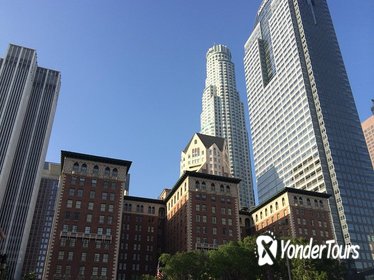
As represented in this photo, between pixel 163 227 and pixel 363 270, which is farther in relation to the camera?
pixel 363 270

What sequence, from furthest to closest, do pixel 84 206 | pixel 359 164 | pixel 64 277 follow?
pixel 359 164 < pixel 84 206 < pixel 64 277

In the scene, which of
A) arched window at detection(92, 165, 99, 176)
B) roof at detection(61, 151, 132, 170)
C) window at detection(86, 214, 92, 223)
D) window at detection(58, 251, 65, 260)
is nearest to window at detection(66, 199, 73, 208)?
window at detection(86, 214, 92, 223)

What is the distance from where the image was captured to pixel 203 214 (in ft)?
375

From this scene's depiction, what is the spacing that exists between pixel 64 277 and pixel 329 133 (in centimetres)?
14257

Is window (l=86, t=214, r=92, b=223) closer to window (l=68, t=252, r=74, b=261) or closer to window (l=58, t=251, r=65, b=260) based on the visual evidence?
window (l=68, t=252, r=74, b=261)

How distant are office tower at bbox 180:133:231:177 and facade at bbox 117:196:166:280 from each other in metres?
39.6

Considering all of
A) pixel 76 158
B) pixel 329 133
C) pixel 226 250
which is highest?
pixel 329 133

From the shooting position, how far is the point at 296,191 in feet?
429

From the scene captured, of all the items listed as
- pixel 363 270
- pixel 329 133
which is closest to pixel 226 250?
pixel 363 270

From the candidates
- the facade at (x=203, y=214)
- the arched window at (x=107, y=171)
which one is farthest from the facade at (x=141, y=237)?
the arched window at (x=107, y=171)

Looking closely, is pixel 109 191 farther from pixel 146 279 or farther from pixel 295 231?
pixel 295 231

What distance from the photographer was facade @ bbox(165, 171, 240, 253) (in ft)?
362

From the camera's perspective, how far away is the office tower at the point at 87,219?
314ft

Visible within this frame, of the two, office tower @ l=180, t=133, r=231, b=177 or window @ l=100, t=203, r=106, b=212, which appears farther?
office tower @ l=180, t=133, r=231, b=177
